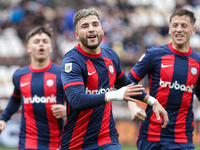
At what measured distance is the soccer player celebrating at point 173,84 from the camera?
4344 millimetres

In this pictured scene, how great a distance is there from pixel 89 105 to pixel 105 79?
2.45 feet

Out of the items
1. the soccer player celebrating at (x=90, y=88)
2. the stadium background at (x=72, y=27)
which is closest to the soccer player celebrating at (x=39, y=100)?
the soccer player celebrating at (x=90, y=88)

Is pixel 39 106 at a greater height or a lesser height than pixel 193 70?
lesser

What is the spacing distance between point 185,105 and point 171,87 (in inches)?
12.4

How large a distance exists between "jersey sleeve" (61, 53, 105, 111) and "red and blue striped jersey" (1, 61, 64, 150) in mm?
1586

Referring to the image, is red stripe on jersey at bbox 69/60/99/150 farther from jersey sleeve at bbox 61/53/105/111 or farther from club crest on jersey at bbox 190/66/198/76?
club crest on jersey at bbox 190/66/198/76

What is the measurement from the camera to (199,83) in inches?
185

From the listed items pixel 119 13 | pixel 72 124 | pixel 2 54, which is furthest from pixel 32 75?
pixel 119 13

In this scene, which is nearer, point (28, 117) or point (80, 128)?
point (80, 128)

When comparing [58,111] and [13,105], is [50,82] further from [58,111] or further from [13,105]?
[13,105]

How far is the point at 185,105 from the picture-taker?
441 centimetres

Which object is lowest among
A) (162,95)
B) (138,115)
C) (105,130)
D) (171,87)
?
(105,130)

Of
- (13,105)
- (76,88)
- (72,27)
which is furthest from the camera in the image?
(72,27)

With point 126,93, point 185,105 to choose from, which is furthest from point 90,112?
point 185,105
